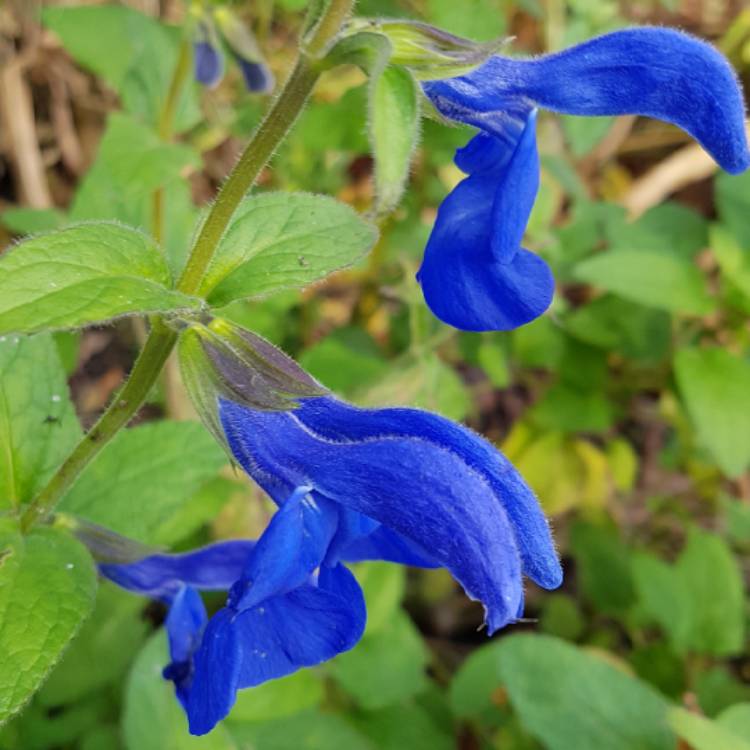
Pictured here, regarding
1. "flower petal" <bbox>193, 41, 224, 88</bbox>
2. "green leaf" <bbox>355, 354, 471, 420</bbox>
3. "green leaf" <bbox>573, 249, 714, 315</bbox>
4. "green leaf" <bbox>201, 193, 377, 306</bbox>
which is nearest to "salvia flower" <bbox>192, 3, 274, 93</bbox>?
"flower petal" <bbox>193, 41, 224, 88</bbox>

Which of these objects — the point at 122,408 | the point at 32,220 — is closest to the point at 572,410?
the point at 32,220

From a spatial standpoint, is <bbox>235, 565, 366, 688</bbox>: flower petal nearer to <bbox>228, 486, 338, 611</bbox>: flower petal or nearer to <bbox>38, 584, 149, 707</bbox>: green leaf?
<bbox>228, 486, 338, 611</bbox>: flower petal

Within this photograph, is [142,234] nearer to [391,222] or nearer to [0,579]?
[0,579]

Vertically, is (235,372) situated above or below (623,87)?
below

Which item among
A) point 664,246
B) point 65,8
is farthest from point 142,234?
point 664,246

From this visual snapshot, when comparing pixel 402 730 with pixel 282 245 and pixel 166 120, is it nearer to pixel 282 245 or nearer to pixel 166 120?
pixel 282 245

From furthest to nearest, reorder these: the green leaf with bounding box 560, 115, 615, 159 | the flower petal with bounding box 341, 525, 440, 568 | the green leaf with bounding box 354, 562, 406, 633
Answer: the green leaf with bounding box 560, 115, 615, 159, the green leaf with bounding box 354, 562, 406, 633, the flower petal with bounding box 341, 525, 440, 568
